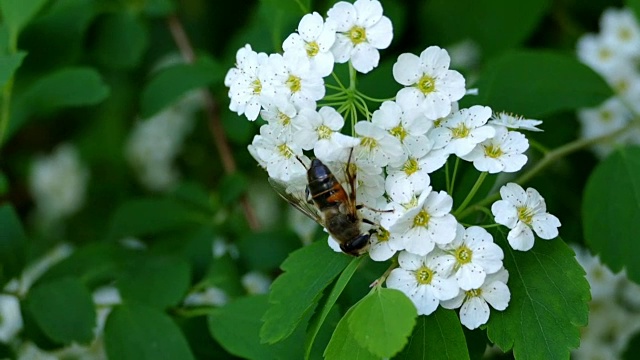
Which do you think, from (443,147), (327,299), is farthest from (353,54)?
(327,299)

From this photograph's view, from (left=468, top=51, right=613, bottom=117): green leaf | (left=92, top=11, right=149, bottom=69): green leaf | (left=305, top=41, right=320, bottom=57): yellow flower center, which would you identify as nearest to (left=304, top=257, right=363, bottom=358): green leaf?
(left=305, top=41, right=320, bottom=57): yellow flower center

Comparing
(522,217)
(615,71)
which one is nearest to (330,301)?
(522,217)

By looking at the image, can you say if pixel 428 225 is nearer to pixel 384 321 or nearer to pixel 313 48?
pixel 384 321

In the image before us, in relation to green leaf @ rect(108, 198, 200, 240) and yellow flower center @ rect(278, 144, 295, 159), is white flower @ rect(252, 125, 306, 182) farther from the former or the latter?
green leaf @ rect(108, 198, 200, 240)

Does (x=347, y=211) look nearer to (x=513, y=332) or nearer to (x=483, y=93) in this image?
(x=513, y=332)

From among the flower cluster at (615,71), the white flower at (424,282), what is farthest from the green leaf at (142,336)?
the flower cluster at (615,71)

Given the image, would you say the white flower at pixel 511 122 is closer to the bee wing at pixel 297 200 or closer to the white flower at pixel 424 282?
→ the white flower at pixel 424 282
